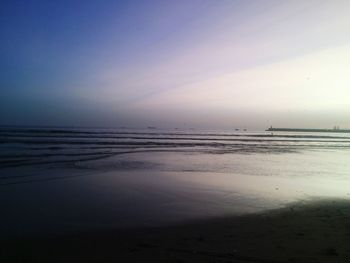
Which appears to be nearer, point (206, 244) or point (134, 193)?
point (206, 244)

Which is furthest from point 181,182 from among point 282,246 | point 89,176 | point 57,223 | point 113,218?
point 282,246

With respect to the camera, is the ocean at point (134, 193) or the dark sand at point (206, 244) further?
the ocean at point (134, 193)

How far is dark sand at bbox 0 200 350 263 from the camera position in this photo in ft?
18.4

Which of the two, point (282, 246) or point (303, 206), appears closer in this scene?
point (282, 246)

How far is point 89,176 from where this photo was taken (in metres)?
15.1

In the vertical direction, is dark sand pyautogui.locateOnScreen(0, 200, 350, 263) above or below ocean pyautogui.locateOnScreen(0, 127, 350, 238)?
above

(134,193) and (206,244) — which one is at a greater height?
(206,244)

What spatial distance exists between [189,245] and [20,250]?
311cm

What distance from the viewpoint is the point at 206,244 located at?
6.36 m

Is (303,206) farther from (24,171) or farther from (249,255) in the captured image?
(24,171)

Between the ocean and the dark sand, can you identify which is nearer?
the dark sand

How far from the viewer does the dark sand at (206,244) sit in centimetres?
561

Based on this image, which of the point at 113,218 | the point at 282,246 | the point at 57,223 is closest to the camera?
the point at 282,246

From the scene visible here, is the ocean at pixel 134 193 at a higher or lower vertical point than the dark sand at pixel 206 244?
lower
